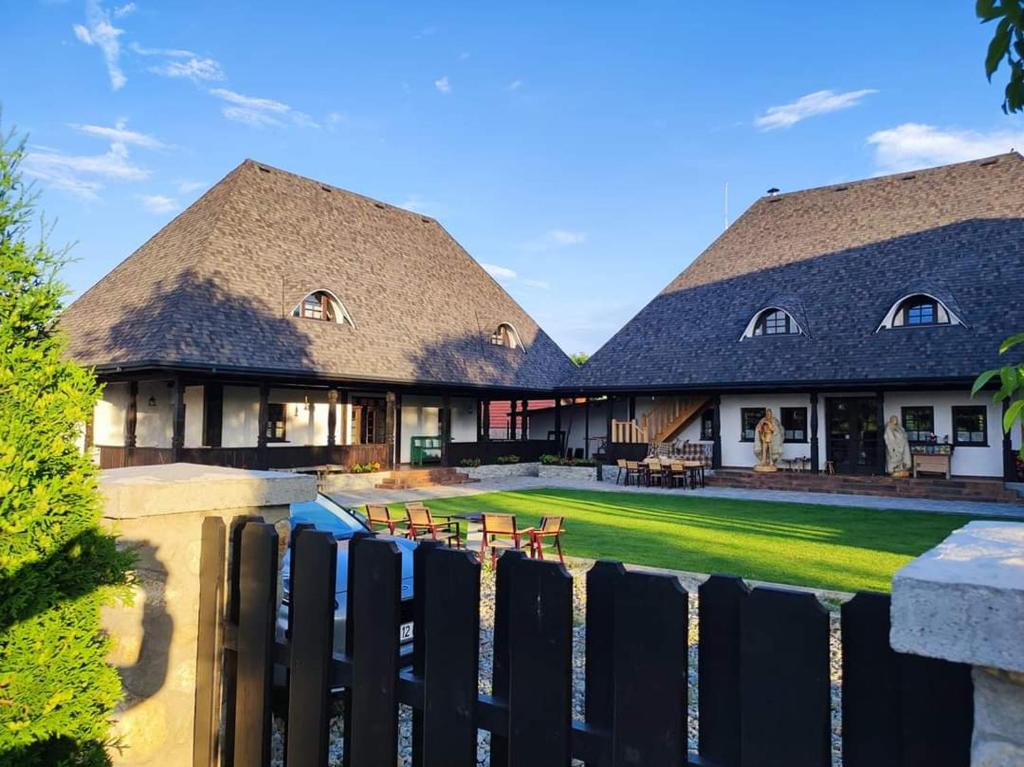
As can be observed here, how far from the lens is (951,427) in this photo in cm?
2048

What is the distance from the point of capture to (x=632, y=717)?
180cm

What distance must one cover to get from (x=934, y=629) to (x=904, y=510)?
16.9 m

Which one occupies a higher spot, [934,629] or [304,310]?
[304,310]

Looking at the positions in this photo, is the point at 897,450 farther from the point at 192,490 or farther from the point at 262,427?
the point at 192,490

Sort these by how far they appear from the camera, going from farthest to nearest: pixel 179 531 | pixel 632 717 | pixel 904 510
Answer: pixel 904 510 → pixel 179 531 → pixel 632 717

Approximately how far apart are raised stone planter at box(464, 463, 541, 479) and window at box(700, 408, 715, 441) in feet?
20.9

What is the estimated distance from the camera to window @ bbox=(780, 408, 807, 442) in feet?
75.7

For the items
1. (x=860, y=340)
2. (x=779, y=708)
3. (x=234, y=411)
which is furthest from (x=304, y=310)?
(x=779, y=708)

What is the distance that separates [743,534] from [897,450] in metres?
10.9

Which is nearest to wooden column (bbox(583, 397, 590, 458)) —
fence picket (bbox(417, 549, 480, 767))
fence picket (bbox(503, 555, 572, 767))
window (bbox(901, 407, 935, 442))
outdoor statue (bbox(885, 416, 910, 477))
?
outdoor statue (bbox(885, 416, 910, 477))

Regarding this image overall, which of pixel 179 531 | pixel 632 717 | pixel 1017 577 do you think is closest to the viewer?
pixel 1017 577

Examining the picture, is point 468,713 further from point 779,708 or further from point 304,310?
point 304,310

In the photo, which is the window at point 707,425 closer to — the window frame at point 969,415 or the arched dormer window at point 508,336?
the window frame at point 969,415

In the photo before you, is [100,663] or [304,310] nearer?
[100,663]
